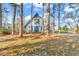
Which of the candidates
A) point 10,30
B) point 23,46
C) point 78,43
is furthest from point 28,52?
point 78,43

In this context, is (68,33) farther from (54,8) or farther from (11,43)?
(11,43)

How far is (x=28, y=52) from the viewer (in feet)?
8.26

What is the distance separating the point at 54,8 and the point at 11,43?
483 millimetres

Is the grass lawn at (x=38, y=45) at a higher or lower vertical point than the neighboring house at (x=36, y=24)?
lower

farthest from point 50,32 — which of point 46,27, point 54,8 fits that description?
point 54,8

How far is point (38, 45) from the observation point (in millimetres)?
2537

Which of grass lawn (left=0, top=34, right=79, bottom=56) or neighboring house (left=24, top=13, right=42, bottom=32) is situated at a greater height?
neighboring house (left=24, top=13, right=42, bottom=32)

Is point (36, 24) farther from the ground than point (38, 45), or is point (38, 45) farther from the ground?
point (36, 24)

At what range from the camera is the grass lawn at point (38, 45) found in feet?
8.25

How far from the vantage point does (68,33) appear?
8.31 ft

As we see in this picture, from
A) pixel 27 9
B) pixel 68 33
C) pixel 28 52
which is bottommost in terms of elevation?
pixel 28 52

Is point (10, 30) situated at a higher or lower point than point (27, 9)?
lower

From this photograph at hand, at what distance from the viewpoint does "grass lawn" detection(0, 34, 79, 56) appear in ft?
8.25

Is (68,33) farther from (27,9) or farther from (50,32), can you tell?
(27,9)
